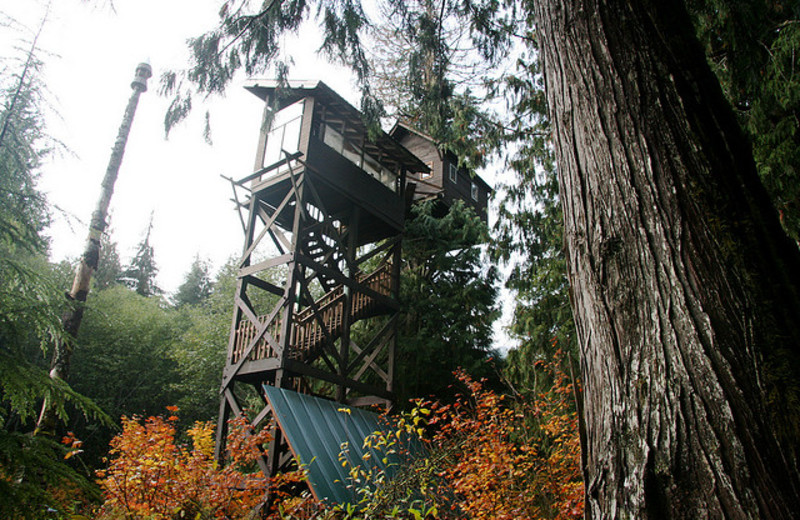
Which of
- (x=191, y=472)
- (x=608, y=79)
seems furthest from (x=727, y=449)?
(x=191, y=472)

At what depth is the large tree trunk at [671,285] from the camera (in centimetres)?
154

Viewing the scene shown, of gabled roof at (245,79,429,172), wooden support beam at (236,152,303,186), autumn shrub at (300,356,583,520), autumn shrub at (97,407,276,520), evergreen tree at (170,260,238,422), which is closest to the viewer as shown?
autumn shrub at (97,407,276,520)

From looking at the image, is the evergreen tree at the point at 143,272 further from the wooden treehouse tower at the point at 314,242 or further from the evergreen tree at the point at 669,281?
the evergreen tree at the point at 669,281

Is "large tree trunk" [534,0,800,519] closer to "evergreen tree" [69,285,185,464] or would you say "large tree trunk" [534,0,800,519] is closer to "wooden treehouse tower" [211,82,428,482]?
"wooden treehouse tower" [211,82,428,482]

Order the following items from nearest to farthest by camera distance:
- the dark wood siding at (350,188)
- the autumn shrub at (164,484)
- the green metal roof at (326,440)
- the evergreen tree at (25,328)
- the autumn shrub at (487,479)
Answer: the evergreen tree at (25,328) < the autumn shrub at (164,484) < the autumn shrub at (487,479) < the green metal roof at (326,440) < the dark wood siding at (350,188)

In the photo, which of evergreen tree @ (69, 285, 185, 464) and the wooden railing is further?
evergreen tree @ (69, 285, 185, 464)

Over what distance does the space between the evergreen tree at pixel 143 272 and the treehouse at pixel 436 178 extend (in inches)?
1093

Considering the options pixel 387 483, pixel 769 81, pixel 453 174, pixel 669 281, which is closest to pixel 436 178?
pixel 453 174

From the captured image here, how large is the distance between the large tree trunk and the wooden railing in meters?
9.29

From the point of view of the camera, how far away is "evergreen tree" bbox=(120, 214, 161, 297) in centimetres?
4022

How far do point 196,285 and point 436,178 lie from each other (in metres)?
27.4

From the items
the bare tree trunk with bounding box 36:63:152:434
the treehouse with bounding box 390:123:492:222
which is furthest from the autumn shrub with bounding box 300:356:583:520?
the treehouse with bounding box 390:123:492:222

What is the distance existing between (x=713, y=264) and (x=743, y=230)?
17 centimetres

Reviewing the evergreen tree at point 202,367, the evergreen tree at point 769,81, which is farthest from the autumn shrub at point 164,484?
the evergreen tree at point 202,367
